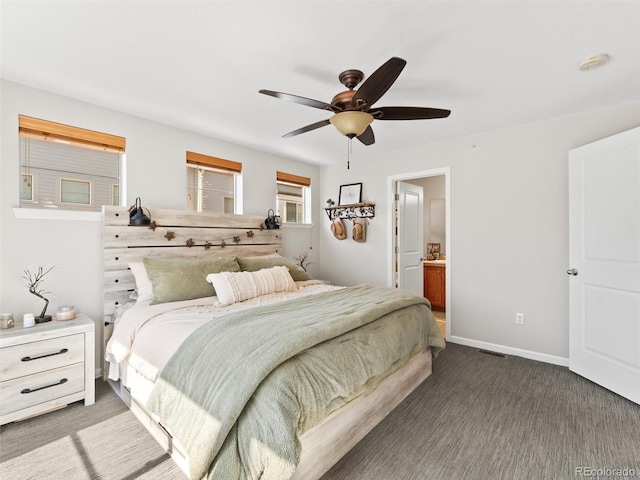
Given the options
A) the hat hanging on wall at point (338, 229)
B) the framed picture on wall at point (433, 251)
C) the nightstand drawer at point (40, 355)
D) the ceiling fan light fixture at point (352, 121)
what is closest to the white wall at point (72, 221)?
the nightstand drawer at point (40, 355)

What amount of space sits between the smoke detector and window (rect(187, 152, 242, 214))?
11.1ft

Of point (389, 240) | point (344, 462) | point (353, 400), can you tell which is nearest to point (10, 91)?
point (353, 400)

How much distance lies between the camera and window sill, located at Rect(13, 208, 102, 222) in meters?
2.47

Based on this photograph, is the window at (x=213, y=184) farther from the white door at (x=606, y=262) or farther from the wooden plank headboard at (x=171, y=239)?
the white door at (x=606, y=262)

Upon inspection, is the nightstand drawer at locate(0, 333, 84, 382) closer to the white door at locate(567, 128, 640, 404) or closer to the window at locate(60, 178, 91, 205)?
the window at locate(60, 178, 91, 205)

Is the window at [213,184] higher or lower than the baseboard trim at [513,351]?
higher

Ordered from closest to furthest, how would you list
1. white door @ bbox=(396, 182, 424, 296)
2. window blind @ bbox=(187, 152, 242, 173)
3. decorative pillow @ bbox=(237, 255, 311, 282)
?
decorative pillow @ bbox=(237, 255, 311, 282) → window blind @ bbox=(187, 152, 242, 173) → white door @ bbox=(396, 182, 424, 296)

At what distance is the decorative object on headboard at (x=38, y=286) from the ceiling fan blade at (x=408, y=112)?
2826mm

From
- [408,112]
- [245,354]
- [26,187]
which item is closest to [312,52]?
[408,112]

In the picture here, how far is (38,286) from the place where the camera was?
2553mm

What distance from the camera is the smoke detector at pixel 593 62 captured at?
2.08m

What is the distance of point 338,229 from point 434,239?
2.23 m

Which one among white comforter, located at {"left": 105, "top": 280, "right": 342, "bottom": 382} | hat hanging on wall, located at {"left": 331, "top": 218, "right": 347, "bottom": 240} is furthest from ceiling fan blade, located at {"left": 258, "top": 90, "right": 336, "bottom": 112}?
hat hanging on wall, located at {"left": 331, "top": 218, "right": 347, "bottom": 240}

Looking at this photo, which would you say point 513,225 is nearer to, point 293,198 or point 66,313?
point 293,198
